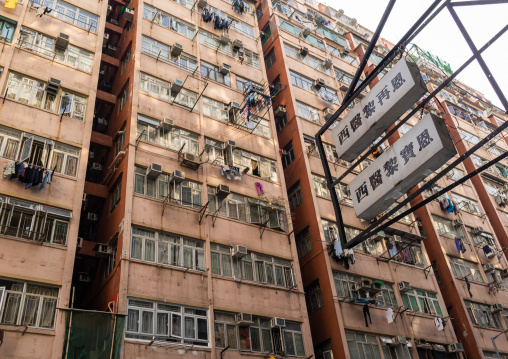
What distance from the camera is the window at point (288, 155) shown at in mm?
25594

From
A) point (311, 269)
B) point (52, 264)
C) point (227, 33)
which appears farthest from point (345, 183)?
point (52, 264)

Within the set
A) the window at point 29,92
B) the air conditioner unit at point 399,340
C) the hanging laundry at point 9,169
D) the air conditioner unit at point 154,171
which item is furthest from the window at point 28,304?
the air conditioner unit at point 399,340

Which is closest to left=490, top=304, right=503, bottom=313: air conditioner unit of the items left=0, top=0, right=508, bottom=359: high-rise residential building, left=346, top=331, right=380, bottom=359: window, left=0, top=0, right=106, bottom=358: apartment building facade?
left=0, top=0, right=508, bottom=359: high-rise residential building

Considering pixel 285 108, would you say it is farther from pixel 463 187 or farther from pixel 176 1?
pixel 463 187

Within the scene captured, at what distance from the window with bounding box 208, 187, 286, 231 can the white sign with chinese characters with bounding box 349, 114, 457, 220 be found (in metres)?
8.78

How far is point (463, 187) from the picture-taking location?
1273 inches

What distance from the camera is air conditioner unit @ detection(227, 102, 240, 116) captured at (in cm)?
2302

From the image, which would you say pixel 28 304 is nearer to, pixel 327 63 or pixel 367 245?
pixel 367 245

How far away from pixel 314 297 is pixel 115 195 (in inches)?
380

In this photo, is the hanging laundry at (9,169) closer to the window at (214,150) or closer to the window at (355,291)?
the window at (214,150)

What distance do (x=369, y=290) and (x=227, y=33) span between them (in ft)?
52.4

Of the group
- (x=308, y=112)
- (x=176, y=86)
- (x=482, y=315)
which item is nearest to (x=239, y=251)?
(x=176, y=86)

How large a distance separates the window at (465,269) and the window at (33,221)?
2067 centimetres

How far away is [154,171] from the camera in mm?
17984
